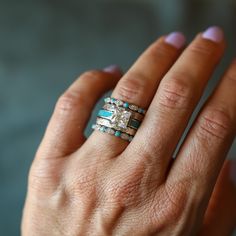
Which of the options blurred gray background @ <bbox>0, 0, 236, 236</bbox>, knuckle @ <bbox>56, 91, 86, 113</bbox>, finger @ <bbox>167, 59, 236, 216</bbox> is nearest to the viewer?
finger @ <bbox>167, 59, 236, 216</bbox>

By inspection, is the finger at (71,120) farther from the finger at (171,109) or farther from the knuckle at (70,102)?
the finger at (171,109)

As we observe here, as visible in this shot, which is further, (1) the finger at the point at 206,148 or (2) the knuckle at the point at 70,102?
(2) the knuckle at the point at 70,102

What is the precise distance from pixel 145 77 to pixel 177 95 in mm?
72

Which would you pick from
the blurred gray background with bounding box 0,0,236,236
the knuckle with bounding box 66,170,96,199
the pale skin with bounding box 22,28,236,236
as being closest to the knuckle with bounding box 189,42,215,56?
the pale skin with bounding box 22,28,236,236

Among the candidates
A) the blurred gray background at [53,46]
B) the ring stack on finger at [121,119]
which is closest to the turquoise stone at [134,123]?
the ring stack on finger at [121,119]

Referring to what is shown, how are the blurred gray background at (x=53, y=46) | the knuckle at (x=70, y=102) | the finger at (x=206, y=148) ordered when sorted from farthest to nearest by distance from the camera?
the blurred gray background at (x=53, y=46) → the knuckle at (x=70, y=102) → the finger at (x=206, y=148)

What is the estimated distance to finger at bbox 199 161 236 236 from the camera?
2.08 feet

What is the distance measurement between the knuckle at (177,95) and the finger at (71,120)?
0.14 m

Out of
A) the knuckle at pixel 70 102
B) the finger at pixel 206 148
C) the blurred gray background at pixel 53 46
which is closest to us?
the finger at pixel 206 148

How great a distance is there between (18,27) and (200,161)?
82 cm

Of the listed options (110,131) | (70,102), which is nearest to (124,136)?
(110,131)

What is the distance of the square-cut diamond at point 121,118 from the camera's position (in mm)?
578

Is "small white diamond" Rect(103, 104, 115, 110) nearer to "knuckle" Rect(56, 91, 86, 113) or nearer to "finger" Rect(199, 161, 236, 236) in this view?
"knuckle" Rect(56, 91, 86, 113)

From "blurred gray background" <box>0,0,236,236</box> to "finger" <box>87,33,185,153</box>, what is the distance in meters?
0.51
